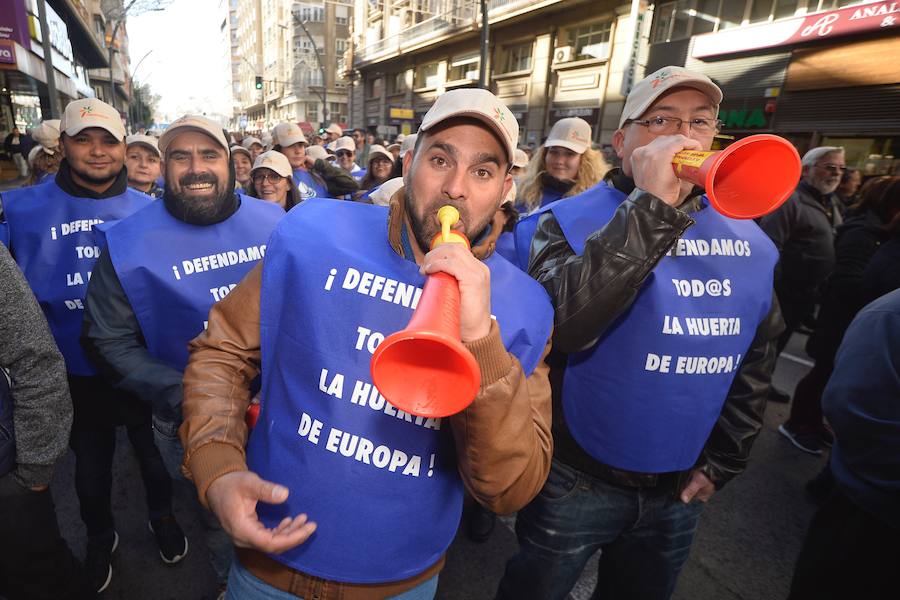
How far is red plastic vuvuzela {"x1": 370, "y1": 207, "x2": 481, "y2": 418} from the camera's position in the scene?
877mm

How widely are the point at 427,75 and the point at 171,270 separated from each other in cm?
2881

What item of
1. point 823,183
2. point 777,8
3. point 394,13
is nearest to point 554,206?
point 823,183

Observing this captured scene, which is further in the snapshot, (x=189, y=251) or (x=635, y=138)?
(x=189, y=251)

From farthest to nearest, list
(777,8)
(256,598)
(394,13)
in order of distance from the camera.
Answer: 1. (394,13)
2. (777,8)
3. (256,598)

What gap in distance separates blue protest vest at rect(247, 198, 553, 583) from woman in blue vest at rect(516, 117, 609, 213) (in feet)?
10.8

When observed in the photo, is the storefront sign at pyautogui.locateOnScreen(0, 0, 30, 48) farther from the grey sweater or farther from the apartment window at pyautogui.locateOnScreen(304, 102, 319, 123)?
the apartment window at pyautogui.locateOnScreen(304, 102, 319, 123)

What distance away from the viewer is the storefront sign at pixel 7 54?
1277 centimetres

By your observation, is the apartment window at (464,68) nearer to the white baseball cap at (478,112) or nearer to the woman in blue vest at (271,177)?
the woman in blue vest at (271,177)

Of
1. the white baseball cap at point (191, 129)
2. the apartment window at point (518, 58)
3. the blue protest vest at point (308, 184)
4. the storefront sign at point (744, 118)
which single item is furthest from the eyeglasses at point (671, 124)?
the apartment window at point (518, 58)

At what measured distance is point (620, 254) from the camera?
1347 mm

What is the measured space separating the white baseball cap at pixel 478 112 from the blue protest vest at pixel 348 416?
1.34 feet

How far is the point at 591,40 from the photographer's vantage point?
55.6 feet

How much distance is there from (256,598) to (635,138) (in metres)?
1.92

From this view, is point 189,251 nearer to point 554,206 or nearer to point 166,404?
point 166,404
